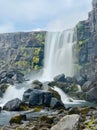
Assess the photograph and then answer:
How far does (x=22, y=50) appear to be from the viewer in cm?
15750

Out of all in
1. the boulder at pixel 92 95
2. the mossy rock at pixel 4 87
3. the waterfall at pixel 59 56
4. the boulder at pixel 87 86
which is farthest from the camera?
the waterfall at pixel 59 56

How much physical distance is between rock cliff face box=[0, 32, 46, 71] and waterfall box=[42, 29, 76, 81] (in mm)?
6380

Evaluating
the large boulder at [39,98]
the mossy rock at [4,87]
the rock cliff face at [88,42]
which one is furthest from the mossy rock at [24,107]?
the rock cliff face at [88,42]

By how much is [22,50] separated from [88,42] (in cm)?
3807

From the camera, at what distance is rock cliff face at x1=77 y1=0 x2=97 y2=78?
124 metres

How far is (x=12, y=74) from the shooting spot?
385ft

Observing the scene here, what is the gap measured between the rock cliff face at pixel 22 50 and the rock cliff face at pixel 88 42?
2037 centimetres

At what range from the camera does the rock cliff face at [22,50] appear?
149 m

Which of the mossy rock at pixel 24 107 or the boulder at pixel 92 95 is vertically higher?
the boulder at pixel 92 95

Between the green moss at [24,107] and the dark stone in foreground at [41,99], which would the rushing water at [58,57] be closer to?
the dark stone in foreground at [41,99]

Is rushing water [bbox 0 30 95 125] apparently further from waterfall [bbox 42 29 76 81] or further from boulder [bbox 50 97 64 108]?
boulder [bbox 50 97 64 108]

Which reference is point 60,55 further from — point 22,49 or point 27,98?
point 27,98

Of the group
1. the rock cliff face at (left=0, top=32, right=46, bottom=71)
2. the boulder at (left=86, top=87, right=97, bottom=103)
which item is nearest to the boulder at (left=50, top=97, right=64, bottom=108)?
the boulder at (left=86, top=87, right=97, bottom=103)

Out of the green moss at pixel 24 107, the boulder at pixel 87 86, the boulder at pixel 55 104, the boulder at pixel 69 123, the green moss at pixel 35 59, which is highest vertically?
the green moss at pixel 35 59
